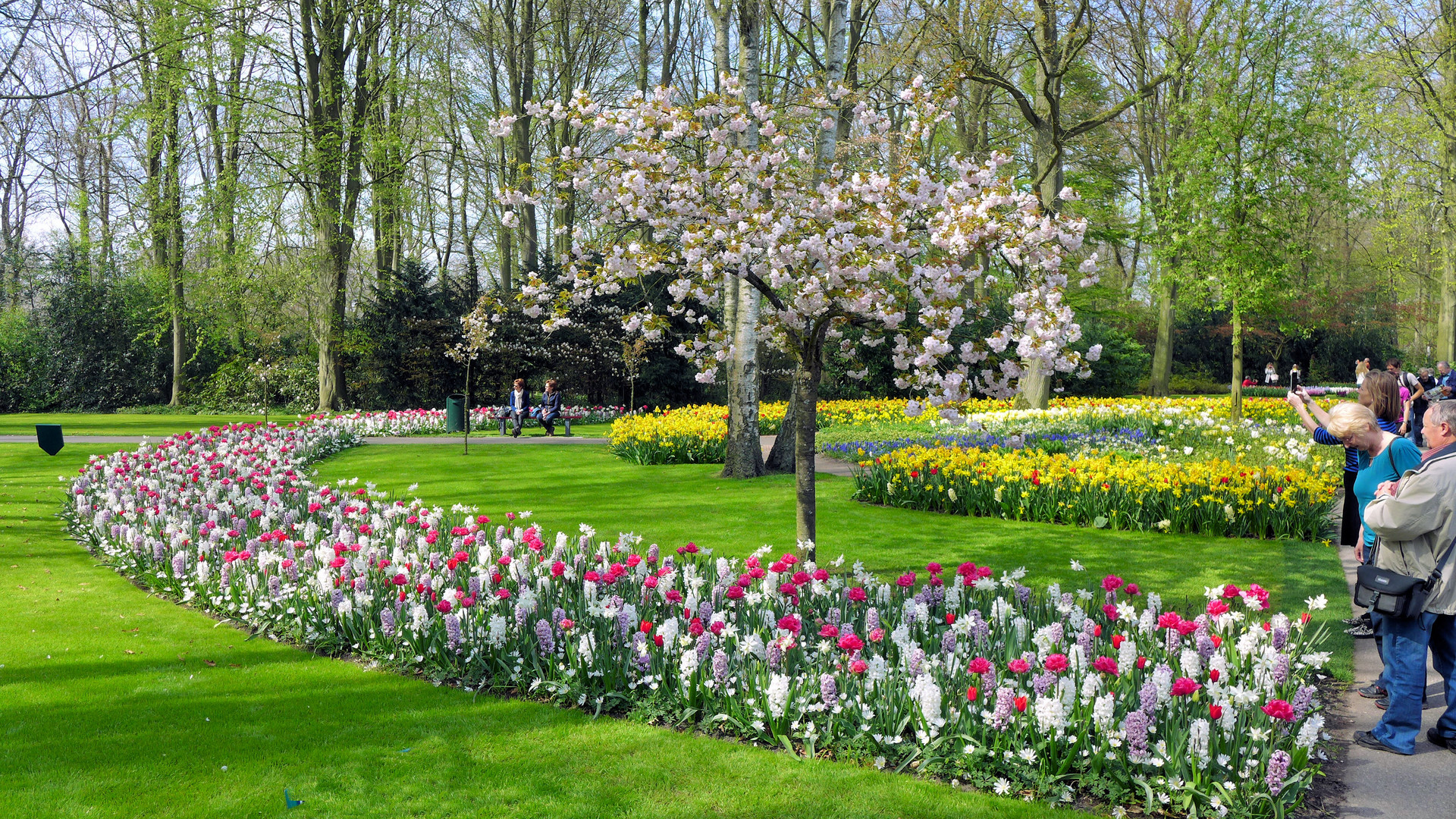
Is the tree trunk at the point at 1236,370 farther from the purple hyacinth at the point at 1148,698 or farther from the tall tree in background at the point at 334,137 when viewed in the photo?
the tall tree in background at the point at 334,137

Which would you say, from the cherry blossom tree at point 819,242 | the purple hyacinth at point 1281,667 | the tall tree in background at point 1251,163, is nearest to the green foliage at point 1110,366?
the tall tree in background at point 1251,163

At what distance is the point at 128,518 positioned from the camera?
752 cm

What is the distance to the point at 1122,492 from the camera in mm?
8406

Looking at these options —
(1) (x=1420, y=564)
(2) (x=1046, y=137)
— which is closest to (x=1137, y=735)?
(1) (x=1420, y=564)

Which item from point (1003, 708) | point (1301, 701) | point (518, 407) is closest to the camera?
point (1003, 708)

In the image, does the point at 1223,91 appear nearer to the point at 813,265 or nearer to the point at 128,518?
the point at 813,265

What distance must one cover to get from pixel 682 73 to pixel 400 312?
10.4m

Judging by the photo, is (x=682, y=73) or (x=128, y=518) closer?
(x=128, y=518)

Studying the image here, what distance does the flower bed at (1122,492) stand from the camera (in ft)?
26.3

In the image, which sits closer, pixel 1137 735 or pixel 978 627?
pixel 1137 735

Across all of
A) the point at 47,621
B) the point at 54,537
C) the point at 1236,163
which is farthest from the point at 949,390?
the point at 1236,163

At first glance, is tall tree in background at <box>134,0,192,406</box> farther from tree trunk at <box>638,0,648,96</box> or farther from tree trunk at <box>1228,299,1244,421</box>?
tree trunk at <box>1228,299,1244,421</box>

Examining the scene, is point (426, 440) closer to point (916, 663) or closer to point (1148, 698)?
point (916, 663)

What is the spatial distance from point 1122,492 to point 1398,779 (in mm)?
5043
